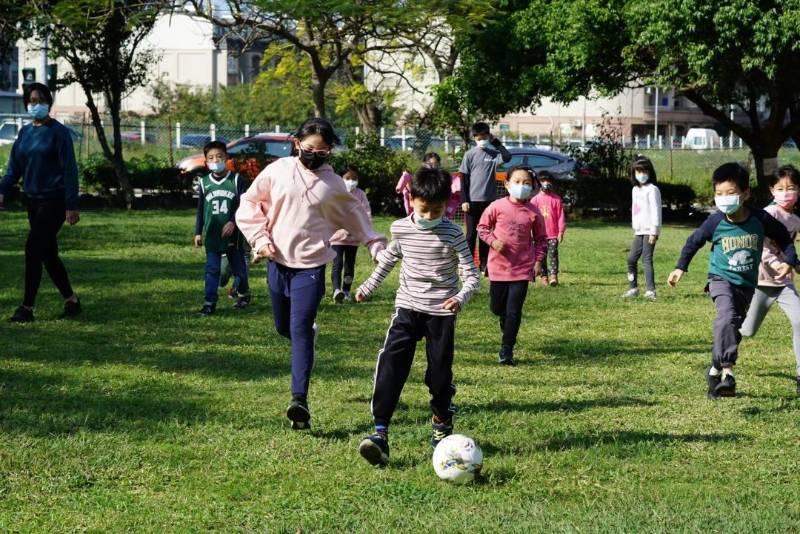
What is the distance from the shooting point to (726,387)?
7.85 metres

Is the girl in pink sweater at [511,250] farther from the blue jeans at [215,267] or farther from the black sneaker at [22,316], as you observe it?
the black sneaker at [22,316]

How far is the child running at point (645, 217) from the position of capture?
46.2 ft

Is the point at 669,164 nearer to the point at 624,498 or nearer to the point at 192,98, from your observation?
the point at 624,498

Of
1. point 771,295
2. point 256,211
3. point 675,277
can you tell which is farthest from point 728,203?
point 256,211

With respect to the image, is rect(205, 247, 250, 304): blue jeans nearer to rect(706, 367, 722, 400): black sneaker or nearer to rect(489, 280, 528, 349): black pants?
rect(489, 280, 528, 349): black pants

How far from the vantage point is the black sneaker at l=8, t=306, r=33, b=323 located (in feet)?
36.4

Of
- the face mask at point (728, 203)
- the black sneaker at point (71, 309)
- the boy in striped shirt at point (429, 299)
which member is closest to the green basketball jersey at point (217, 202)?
A: the black sneaker at point (71, 309)

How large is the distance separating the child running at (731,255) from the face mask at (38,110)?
18.6 feet

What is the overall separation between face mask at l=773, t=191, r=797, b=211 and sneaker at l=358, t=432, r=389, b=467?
12.8 ft

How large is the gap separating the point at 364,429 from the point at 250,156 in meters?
21.2

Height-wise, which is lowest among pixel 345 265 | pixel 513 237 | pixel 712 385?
pixel 712 385

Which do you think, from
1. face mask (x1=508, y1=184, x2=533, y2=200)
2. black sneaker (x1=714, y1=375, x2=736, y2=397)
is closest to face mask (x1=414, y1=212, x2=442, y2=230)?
black sneaker (x1=714, y1=375, x2=736, y2=397)

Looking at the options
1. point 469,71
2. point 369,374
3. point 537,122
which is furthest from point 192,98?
point 369,374

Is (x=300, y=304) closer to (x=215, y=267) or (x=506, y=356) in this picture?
(x=506, y=356)
